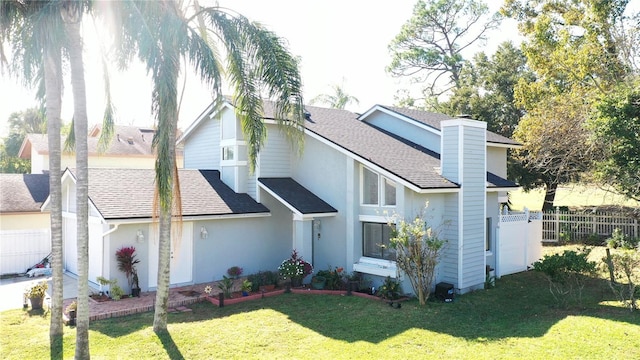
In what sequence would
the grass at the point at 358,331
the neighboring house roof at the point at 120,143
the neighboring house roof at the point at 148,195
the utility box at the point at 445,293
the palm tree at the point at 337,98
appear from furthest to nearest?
the palm tree at the point at 337,98
the neighboring house roof at the point at 120,143
the neighboring house roof at the point at 148,195
the utility box at the point at 445,293
the grass at the point at 358,331

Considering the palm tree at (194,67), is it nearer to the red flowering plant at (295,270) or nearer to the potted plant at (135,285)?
the potted plant at (135,285)

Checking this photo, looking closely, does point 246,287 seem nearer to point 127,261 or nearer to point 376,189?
point 127,261

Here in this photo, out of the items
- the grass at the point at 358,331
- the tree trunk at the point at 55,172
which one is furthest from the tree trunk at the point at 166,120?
the grass at the point at 358,331

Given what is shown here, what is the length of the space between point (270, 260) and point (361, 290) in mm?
4227

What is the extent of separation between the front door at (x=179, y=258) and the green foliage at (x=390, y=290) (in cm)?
623

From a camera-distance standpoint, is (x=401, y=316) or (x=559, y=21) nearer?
(x=401, y=316)

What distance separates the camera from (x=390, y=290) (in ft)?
44.1

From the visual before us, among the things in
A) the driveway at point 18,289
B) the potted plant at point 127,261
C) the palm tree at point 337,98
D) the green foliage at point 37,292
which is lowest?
the driveway at point 18,289

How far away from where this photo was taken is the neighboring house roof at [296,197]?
15171 millimetres

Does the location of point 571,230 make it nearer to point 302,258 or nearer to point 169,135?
point 302,258

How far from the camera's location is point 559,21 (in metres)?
24.0

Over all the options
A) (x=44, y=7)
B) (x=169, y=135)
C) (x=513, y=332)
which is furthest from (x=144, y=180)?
(x=513, y=332)

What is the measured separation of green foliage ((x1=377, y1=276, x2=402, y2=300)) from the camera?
43.7 feet

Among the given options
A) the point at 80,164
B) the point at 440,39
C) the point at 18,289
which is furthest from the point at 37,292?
the point at 440,39
